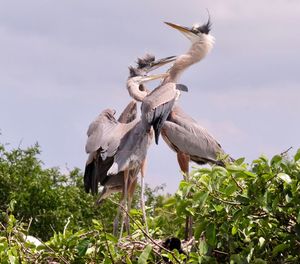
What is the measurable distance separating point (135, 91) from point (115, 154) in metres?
1.35

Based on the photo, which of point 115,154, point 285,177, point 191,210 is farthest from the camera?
point 115,154

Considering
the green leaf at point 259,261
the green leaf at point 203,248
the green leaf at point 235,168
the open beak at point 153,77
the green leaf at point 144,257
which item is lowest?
the green leaf at point 144,257

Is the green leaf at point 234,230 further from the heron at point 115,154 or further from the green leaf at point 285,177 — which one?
the heron at point 115,154

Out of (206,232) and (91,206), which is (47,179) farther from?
(206,232)

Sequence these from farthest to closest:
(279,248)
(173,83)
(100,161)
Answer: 1. (173,83)
2. (100,161)
3. (279,248)

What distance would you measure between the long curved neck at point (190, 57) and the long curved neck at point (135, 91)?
27 centimetres

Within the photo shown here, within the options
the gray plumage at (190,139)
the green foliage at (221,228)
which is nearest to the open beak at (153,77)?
the gray plumage at (190,139)

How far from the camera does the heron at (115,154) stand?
815cm

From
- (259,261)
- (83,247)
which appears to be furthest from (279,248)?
(83,247)

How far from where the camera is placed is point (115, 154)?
8.21m

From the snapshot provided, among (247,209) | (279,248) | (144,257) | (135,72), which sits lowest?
(144,257)

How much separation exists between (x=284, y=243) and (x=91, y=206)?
827cm

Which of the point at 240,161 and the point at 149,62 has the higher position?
the point at 149,62

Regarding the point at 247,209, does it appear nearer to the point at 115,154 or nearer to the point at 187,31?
the point at 115,154
